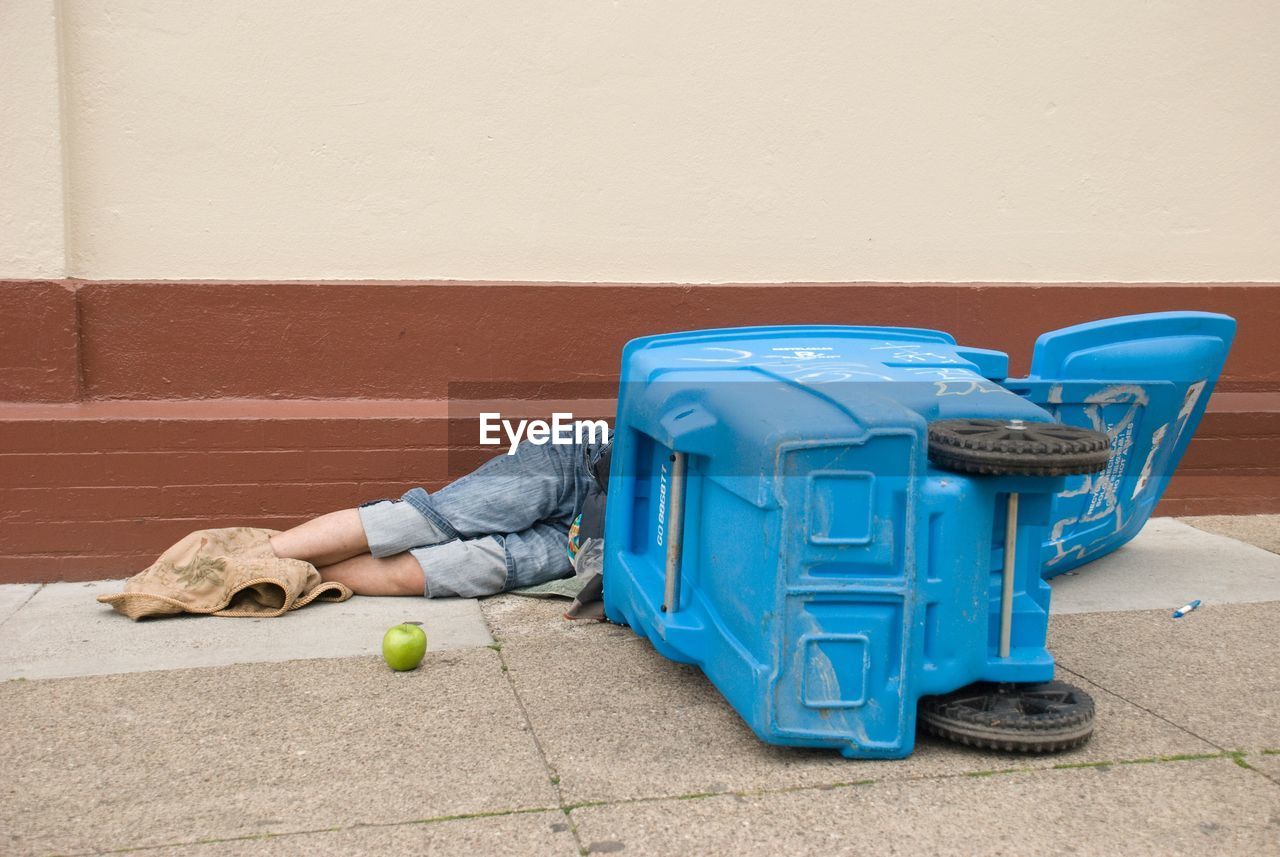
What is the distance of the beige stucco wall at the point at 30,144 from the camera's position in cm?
445

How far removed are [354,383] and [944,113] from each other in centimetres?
287

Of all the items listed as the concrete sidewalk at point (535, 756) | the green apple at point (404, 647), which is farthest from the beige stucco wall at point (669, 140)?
the green apple at point (404, 647)

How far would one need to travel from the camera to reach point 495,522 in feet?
15.0

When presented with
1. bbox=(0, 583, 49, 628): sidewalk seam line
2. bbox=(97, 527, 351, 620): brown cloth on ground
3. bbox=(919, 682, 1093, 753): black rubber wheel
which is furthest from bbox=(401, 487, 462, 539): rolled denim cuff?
bbox=(919, 682, 1093, 753): black rubber wheel

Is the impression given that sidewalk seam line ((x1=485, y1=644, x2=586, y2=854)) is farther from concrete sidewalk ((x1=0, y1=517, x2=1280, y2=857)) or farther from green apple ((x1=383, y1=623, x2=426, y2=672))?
green apple ((x1=383, y1=623, x2=426, y2=672))

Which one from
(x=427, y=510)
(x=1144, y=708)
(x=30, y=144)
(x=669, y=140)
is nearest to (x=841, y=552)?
(x=1144, y=708)

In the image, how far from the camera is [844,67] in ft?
17.3

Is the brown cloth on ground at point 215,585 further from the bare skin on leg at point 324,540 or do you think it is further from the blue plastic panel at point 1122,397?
the blue plastic panel at point 1122,397

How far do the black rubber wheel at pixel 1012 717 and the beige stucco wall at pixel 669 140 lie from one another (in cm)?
257

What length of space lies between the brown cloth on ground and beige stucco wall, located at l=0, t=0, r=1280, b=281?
46.8 inches

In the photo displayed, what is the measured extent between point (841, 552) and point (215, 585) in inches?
95.8

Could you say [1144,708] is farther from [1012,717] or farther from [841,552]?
[841,552]

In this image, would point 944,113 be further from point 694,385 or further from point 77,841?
point 77,841

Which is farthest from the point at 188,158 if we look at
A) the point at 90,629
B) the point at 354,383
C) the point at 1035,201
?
the point at 1035,201
